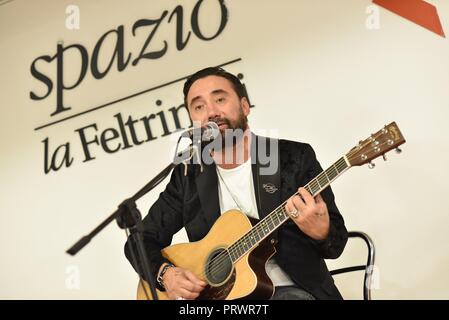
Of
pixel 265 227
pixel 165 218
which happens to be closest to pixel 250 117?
pixel 165 218

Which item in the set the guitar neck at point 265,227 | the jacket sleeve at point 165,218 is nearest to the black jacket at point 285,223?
the jacket sleeve at point 165,218

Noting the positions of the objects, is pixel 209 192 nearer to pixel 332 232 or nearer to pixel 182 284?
pixel 182 284

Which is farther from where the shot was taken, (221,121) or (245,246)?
(221,121)

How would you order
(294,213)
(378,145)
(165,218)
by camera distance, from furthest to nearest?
1. (165,218)
2. (294,213)
3. (378,145)

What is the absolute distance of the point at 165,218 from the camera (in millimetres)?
3156

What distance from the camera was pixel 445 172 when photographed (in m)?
2.74

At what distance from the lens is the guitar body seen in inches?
100.0

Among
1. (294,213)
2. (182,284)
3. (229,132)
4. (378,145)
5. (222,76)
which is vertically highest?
(222,76)

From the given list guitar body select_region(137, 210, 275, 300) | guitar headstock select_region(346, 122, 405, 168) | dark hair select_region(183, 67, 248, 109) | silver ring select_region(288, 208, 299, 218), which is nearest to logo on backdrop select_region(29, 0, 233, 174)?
dark hair select_region(183, 67, 248, 109)

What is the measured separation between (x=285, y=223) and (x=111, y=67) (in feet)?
5.80

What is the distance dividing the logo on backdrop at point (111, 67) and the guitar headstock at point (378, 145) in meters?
1.22
